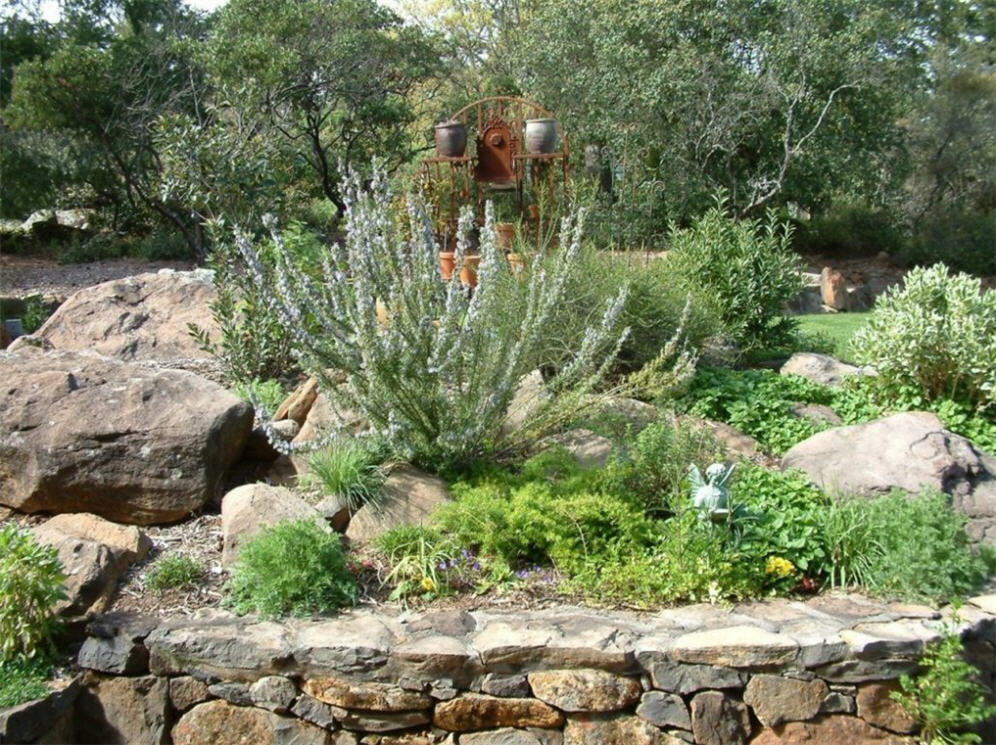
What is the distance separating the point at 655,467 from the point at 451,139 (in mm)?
5118

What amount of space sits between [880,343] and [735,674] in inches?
107

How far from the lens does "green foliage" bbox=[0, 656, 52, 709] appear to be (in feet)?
11.4

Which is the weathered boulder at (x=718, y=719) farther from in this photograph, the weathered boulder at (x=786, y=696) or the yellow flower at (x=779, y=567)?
the yellow flower at (x=779, y=567)

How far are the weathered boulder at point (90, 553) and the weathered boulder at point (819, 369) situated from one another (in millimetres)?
4124

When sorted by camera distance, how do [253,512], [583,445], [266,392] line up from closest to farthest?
1. [253,512]
2. [583,445]
3. [266,392]

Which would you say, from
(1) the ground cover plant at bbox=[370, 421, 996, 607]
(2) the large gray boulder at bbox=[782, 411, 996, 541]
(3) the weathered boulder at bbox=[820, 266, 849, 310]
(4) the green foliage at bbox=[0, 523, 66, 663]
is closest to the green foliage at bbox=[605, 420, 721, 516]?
(1) the ground cover plant at bbox=[370, 421, 996, 607]

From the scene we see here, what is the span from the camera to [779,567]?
3.91 m

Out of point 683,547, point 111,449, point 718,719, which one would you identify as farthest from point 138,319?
point 718,719

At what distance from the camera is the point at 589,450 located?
492cm

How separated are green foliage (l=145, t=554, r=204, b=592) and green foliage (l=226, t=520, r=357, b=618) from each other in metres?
0.25

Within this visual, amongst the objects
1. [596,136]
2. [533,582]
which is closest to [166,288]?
[533,582]

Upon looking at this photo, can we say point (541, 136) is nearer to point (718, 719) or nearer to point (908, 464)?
point (908, 464)

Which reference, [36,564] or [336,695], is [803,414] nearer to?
[336,695]

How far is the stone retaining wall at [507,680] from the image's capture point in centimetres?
354
